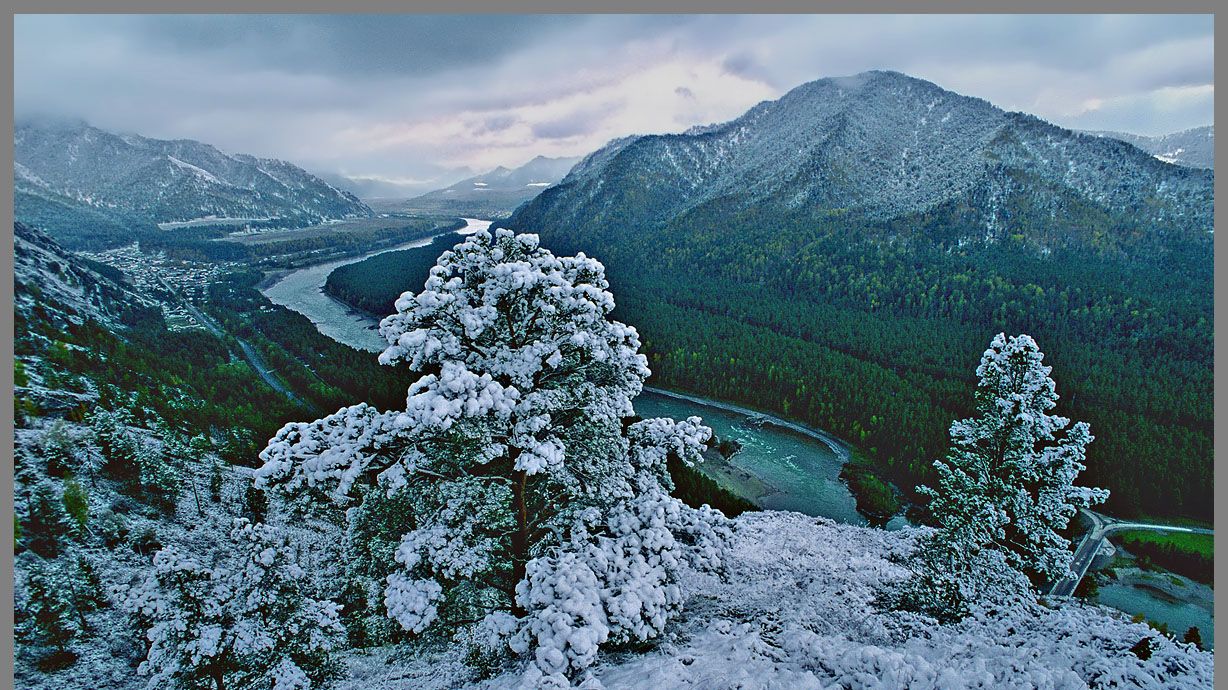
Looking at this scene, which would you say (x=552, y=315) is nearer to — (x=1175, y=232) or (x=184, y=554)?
(x=184, y=554)

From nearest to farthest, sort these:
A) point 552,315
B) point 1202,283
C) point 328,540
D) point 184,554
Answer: point 552,315 → point 184,554 → point 328,540 → point 1202,283

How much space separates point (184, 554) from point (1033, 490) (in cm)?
2682

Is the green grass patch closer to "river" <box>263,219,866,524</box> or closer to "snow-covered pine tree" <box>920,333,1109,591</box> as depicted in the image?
"river" <box>263,219,866,524</box>

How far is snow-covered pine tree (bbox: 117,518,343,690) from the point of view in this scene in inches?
403

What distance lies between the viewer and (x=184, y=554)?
36.5 ft

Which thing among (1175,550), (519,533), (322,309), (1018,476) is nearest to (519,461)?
(519,533)

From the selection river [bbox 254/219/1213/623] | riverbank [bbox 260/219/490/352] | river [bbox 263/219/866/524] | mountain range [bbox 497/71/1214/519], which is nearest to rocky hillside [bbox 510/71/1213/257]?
mountain range [bbox 497/71/1214/519]

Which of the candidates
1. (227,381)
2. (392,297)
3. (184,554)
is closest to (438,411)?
(184,554)

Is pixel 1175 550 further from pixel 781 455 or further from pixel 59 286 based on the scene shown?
pixel 59 286

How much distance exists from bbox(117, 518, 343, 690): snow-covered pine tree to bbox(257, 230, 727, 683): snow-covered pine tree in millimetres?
2212

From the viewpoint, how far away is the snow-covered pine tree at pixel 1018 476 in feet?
54.5

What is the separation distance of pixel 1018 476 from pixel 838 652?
1156cm

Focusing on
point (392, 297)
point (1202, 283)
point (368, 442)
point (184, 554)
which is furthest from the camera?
point (392, 297)

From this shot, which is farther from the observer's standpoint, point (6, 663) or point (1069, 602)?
point (1069, 602)
